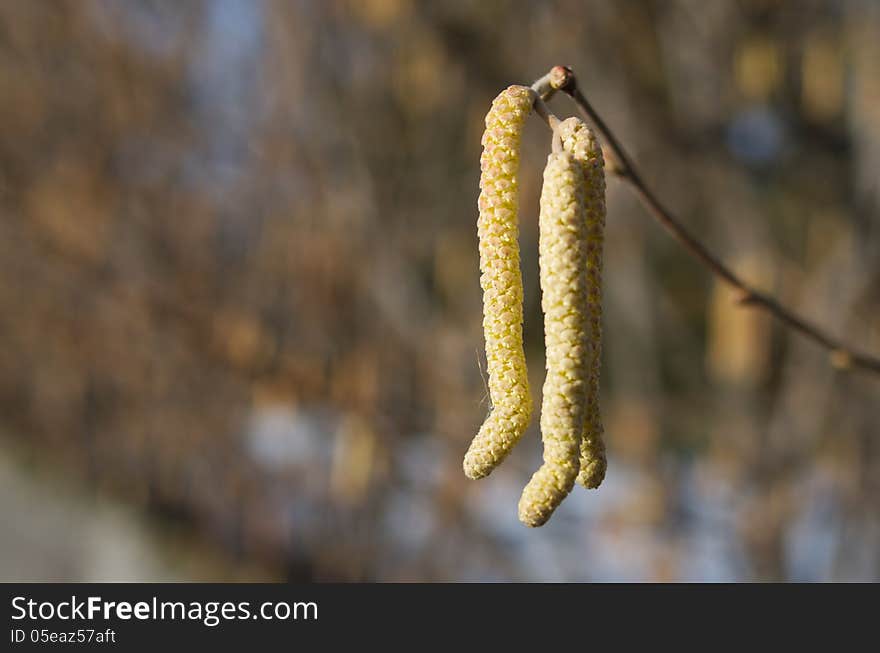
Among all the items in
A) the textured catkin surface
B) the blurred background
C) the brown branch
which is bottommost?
the textured catkin surface

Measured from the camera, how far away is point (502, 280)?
2.09 feet

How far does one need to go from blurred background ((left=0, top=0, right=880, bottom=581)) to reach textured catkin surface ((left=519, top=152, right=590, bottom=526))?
3.03ft

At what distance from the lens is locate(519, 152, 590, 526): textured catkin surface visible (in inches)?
23.1

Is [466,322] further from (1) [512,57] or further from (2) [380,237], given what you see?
(1) [512,57]

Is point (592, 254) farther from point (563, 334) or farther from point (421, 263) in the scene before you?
point (421, 263)

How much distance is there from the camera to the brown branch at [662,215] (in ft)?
2.24

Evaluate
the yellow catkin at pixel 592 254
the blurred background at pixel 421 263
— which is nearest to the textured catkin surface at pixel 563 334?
the yellow catkin at pixel 592 254

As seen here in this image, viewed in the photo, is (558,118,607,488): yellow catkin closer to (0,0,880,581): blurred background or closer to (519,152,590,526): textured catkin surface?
(519,152,590,526): textured catkin surface

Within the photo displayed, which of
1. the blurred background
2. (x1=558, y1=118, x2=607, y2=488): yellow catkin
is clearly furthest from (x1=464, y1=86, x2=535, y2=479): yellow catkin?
the blurred background

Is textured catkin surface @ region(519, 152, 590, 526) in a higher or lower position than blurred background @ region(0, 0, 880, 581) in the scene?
lower

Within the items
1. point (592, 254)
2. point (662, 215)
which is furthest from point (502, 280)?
point (662, 215)

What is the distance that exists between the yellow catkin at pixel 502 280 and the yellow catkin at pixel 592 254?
40 mm

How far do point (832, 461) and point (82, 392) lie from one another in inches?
142
